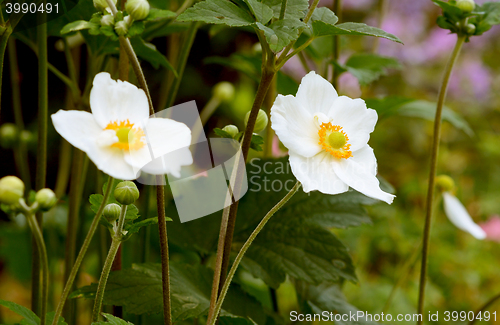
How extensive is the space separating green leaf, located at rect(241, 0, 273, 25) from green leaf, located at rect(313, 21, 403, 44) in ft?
0.12

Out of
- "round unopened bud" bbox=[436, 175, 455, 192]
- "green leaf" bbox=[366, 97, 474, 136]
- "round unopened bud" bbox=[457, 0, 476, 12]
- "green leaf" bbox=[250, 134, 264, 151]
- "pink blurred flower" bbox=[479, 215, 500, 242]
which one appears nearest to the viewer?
"green leaf" bbox=[250, 134, 264, 151]

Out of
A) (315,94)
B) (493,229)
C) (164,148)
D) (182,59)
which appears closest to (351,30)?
(315,94)

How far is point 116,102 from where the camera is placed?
0.27 metres

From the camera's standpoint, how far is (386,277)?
111cm

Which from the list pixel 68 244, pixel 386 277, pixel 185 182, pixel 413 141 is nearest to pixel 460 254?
pixel 386 277

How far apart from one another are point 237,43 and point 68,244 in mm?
1171

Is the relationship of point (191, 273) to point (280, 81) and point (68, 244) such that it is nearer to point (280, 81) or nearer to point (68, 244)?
point (68, 244)

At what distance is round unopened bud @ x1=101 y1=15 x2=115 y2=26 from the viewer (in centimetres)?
26

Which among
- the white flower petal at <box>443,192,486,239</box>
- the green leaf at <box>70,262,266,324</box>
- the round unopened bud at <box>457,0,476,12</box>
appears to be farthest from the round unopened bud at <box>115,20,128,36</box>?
the white flower petal at <box>443,192,486,239</box>

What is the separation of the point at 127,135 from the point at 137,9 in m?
0.08

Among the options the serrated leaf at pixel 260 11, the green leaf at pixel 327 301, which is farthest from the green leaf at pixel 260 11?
the green leaf at pixel 327 301

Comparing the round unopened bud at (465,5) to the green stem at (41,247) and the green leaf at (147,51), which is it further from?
the green stem at (41,247)

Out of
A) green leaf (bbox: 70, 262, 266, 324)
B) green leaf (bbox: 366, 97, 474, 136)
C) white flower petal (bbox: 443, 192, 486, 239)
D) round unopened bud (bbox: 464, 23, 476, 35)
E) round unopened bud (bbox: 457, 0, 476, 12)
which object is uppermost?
round unopened bud (bbox: 457, 0, 476, 12)

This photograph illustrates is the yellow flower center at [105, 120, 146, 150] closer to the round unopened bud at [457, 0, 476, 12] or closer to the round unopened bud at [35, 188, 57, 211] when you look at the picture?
the round unopened bud at [35, 188, 57, 211]
